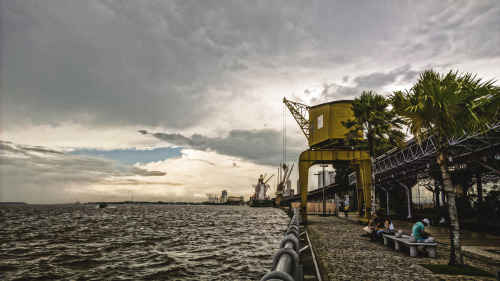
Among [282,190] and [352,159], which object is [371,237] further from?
[282,190]

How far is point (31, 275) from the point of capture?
→ 1298 centimetres

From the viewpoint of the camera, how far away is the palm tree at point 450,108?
9.45 m

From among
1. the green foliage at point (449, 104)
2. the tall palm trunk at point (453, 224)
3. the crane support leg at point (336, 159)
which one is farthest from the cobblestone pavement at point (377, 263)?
the crane support leg at point (336, 159)

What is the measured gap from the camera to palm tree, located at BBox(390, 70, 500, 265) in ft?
31.0

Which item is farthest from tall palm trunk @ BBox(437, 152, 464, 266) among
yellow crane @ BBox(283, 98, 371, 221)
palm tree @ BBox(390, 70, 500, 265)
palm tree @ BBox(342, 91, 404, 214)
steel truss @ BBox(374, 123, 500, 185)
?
yellow crane @ BBox(283, 98, 371, 221)

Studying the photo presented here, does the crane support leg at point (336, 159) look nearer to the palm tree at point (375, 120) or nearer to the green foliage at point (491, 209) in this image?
the palm tree at point (375, 120)

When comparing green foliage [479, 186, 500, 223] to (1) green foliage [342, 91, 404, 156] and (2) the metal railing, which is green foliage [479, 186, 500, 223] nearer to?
(1) green foliage [342, 91, 404, 156]

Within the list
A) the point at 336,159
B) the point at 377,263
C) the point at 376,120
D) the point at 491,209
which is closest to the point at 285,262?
the point at 377,263

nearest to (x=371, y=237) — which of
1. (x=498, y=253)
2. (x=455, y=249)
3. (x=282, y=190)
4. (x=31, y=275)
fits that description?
(x=498, y=253)

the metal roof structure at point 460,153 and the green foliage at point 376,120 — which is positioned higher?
the green foliage at point 376,120

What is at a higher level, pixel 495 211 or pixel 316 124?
pixel 316 124

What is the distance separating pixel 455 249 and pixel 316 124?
76.5 feet

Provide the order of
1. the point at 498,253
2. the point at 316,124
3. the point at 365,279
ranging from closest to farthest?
the point at 365,279
the point at 498,253
the point at 316,124

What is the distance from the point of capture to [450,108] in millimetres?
9828
